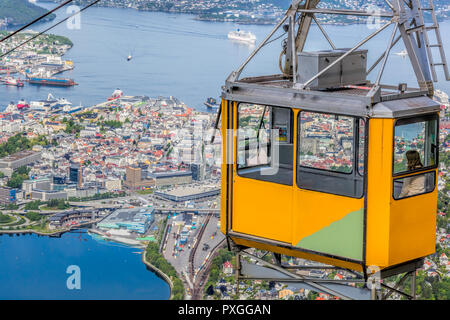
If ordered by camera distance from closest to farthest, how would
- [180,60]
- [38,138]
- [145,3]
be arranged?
[38,138] → [180,60] → [145,3]

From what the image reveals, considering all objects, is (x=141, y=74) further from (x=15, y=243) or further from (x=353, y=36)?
(x=15, y=243)

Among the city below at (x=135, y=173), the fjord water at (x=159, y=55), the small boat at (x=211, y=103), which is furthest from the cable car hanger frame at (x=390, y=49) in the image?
the small boat at (x=211, y=103)

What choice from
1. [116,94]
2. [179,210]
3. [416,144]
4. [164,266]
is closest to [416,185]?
[416,144]

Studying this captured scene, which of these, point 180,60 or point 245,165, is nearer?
point 245,165

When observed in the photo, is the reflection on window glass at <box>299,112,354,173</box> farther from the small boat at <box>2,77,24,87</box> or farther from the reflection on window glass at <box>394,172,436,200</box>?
the small boat at <box>2,77,24,87</box>

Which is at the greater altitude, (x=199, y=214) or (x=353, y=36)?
(x=353, y=36)

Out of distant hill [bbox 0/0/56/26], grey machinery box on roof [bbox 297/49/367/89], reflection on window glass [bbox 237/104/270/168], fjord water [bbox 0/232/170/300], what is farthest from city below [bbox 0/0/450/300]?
grey machinery box on roof [bbox 297/49/367/89]

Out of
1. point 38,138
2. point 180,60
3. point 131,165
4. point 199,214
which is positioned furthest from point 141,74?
point 199,214
